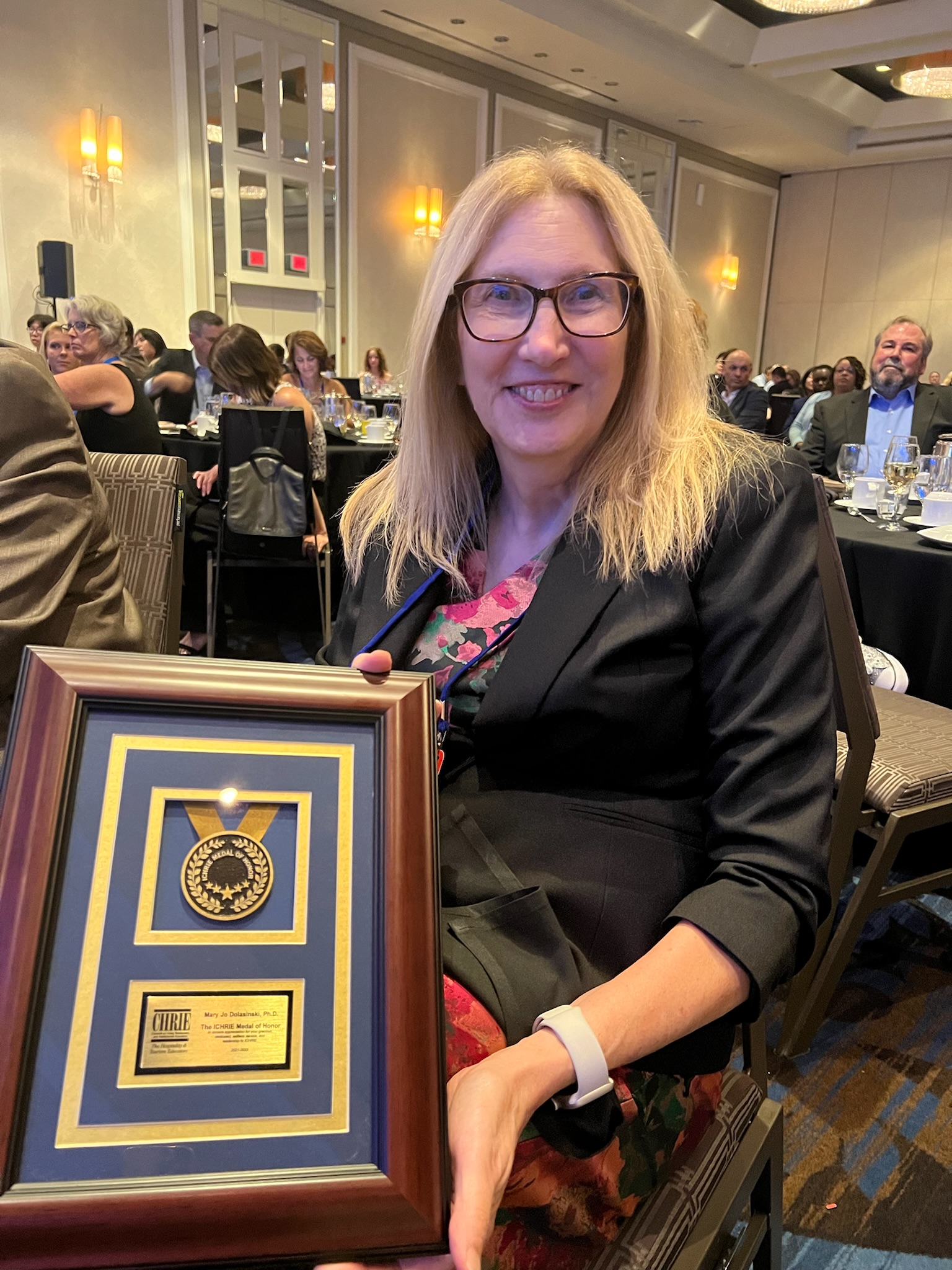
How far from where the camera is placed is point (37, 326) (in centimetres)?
571

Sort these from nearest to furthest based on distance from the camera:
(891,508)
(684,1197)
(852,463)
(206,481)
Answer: (684,1197) → (891,508) → (852,463) → (206,481)

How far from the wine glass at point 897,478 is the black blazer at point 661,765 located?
5.28ft

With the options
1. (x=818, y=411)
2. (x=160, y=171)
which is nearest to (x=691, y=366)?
(x=818, y=411)

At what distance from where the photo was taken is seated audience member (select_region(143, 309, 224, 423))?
17.8 ft

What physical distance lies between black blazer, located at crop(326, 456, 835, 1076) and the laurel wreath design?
291 millimetres

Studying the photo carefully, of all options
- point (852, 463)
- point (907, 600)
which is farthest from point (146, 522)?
point (852, 463)

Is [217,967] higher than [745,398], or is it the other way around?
[745,398]

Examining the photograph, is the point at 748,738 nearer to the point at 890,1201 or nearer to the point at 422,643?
the point at 422,643

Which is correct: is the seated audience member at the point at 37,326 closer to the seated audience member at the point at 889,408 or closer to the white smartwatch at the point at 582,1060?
the seated audience member at the point at 889,408

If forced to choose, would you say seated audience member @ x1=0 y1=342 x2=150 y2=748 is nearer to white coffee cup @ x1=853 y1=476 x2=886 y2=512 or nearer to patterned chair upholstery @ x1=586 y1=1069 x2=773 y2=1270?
patterned chair upholstery @ x1=586 y1=1069 x2=773 y2=1270

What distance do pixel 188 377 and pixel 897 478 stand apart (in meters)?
4.40

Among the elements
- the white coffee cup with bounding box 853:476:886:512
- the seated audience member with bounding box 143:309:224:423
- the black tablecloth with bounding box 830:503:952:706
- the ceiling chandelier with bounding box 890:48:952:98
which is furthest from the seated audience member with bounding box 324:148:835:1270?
the ceiling chandelier with bounding box 890:48:952:98

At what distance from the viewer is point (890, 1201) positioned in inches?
57.5

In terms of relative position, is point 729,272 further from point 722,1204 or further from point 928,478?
point 722,1204
